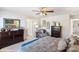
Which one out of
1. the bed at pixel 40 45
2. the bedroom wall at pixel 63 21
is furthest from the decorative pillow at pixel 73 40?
the bed at pixel 40 45

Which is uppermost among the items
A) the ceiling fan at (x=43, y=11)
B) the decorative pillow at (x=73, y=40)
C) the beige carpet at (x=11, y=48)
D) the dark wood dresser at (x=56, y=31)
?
the ceiling fan at (x=43, y=11)

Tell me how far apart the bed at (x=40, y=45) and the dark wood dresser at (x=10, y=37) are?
13 cm

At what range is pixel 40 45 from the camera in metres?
1.84

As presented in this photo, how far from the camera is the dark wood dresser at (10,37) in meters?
1.80

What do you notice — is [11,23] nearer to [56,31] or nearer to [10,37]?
[10,37]

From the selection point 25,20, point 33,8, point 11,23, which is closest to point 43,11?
point 33,8

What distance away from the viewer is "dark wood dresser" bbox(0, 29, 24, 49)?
1801mm

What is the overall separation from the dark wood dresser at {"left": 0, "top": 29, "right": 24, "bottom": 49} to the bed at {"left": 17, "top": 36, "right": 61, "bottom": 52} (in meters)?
0.13

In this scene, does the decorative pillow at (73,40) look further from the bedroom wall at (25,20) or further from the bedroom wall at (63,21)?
the bedroom wall at (25,20)

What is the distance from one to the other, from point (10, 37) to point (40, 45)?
1.67ft
